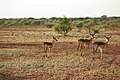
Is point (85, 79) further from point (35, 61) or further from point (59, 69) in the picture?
point (35, 61)

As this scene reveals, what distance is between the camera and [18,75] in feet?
49.8

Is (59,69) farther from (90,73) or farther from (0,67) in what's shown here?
(0,67)

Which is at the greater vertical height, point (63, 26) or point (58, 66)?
point (63, 26)

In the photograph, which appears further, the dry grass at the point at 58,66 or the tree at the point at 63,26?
the tree at the point at 63,26

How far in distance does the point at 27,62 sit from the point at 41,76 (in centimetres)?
387

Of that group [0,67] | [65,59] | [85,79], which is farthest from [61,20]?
[85,79]

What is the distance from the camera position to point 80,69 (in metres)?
16.5

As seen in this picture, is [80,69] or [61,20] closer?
[80,69]

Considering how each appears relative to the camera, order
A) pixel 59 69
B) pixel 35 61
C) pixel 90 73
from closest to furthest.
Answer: pixel 90 73 < pixel 59 69 < pixel 35 61

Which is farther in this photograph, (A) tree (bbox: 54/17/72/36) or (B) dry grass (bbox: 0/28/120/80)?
(A) tree (bbox: 54/17/72/36)

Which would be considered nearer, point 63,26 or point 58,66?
point 58,66

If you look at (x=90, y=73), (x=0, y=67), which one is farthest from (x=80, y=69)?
(x=0, y=67)

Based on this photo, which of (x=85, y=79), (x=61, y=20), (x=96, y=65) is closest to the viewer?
(x=85, y=79)

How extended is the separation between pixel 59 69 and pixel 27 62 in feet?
9.77
